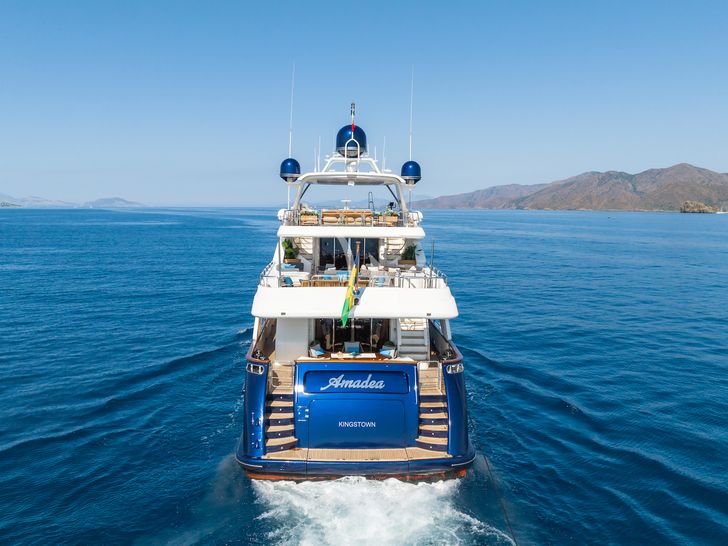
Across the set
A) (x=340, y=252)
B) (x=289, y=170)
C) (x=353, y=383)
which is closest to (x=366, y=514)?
(x=353, y=383)

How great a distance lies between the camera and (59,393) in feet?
57.6

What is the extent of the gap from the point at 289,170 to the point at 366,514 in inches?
537

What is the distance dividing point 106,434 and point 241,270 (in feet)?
108

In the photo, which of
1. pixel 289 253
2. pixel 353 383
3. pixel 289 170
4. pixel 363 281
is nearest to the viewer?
pixel 353 383

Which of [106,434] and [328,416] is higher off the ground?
[328,416]

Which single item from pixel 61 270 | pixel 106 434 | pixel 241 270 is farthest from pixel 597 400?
pixel 61 270

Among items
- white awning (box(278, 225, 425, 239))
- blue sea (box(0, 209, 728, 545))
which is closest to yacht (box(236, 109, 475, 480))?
blue sea (box(0, 209, 728, 545))

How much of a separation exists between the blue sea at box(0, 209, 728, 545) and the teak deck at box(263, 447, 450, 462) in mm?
638

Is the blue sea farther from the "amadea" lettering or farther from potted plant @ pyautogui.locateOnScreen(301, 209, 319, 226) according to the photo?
potted plant @ pyautogui.locateOnScreen(301, 209, 319, 226)

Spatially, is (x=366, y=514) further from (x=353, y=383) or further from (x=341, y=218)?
(x=341, y=218)

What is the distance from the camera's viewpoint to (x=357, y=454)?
1176 centimetres

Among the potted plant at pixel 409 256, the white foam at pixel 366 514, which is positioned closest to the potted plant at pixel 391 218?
the potted plant at pixel 409 256

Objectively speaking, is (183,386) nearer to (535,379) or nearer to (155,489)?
(155,489)

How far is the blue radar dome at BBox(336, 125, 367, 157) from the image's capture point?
2047 cm
